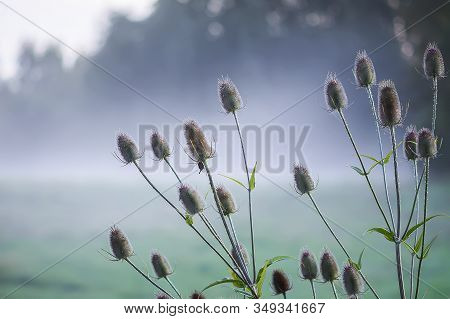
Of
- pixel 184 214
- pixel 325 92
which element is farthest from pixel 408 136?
pixel 184 214

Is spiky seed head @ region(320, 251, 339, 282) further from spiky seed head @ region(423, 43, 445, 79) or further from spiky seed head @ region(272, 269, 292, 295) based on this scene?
spiky seed head @ region(423, 43, 445, 79)

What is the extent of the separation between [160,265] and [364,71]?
48cm

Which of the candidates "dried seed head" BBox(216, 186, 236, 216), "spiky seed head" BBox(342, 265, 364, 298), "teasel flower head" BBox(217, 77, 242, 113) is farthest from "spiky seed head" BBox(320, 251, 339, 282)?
"teasel flower head" BBox(217, 77, 242, 113)

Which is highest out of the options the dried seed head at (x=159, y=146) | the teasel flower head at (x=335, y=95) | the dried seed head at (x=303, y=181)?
the teasel flower head at (x=335, y=95)

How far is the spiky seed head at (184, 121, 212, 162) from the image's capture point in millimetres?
1004

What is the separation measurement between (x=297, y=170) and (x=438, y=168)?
1.16 m

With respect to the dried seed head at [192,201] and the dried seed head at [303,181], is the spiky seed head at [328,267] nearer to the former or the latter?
the dried seed head at [303,181]

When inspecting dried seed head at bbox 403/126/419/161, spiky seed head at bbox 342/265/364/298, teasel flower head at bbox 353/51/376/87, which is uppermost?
teasel flower head at bbox 353/51/376/87

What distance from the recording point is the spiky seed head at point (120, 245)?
1.05 metres

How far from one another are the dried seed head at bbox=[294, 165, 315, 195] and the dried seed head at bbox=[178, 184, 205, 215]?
0.56 feet

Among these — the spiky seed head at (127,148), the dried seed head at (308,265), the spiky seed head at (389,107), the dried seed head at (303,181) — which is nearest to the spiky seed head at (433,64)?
the spiky seed head at (389,107)

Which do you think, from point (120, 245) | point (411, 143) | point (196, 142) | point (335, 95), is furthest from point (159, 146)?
point (411, 143)

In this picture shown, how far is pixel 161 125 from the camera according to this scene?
5.96 feet

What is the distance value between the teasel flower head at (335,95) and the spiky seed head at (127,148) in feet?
1.11
